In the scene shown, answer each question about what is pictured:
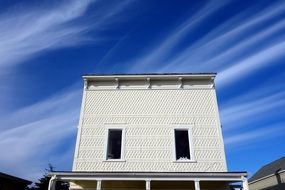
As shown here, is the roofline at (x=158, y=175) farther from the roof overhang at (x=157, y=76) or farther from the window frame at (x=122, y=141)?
the roof overhang at (x=157, y=76)

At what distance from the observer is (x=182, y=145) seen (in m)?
13.2

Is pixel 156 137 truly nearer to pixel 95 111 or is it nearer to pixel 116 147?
pixel 116 147

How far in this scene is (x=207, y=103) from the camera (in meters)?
14.0

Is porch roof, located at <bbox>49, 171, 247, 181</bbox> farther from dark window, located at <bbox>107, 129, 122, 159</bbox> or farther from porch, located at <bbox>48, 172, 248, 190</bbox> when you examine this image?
dark window, located at <bbox>107, 129, 122, 159</bbox>

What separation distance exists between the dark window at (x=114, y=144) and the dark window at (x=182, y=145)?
9.58 feet

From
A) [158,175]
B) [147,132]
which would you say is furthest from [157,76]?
[158,175]

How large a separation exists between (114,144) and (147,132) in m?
1.82

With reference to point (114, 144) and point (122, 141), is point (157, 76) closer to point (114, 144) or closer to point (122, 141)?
point (122, 141)

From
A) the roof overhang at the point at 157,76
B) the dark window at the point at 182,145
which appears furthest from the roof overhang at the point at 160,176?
the roof overhang at the point at 157,76

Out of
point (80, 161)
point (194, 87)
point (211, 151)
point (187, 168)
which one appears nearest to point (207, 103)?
point (194, 87)

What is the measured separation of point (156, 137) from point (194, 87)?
360 cm

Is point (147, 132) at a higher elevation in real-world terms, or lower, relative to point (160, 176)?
higher

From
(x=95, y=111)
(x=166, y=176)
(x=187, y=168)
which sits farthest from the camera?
(x=95, y=111)

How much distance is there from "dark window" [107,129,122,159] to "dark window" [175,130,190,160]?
2921 millimetres
